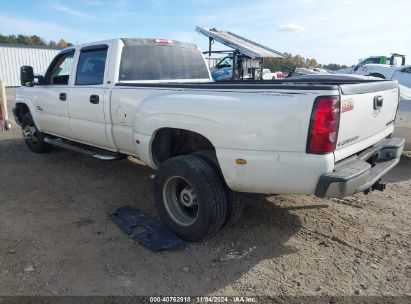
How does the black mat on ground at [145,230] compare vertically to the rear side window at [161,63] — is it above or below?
below

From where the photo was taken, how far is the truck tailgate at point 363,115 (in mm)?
2793

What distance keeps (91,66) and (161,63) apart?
37.2 inches

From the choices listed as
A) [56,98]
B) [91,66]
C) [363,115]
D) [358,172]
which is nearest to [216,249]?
[358,172]

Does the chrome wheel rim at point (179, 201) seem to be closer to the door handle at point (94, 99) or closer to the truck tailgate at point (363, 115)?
the truck tailgate at point (363, 115)

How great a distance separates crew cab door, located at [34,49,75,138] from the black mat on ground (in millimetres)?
1960

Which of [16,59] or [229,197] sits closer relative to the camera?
[229,197]

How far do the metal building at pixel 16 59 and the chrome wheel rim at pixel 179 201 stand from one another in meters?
27.5

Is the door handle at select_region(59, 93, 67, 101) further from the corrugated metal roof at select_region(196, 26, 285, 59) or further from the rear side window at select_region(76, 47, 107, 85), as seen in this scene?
the corrugated metal roof at select_region(196, 26, 285, 59)

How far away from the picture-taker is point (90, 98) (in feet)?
15.3

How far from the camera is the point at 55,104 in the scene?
553cm

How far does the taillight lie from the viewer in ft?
8.57

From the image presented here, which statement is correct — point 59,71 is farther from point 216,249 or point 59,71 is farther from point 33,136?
point 216,249

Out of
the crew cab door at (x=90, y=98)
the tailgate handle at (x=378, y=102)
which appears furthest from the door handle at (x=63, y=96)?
the tailgate handle at (x=378, y=102)

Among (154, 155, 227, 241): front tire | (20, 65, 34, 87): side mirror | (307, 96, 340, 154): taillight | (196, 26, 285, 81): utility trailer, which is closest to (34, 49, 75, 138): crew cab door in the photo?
(20, 65, 34, 87): side mirror
